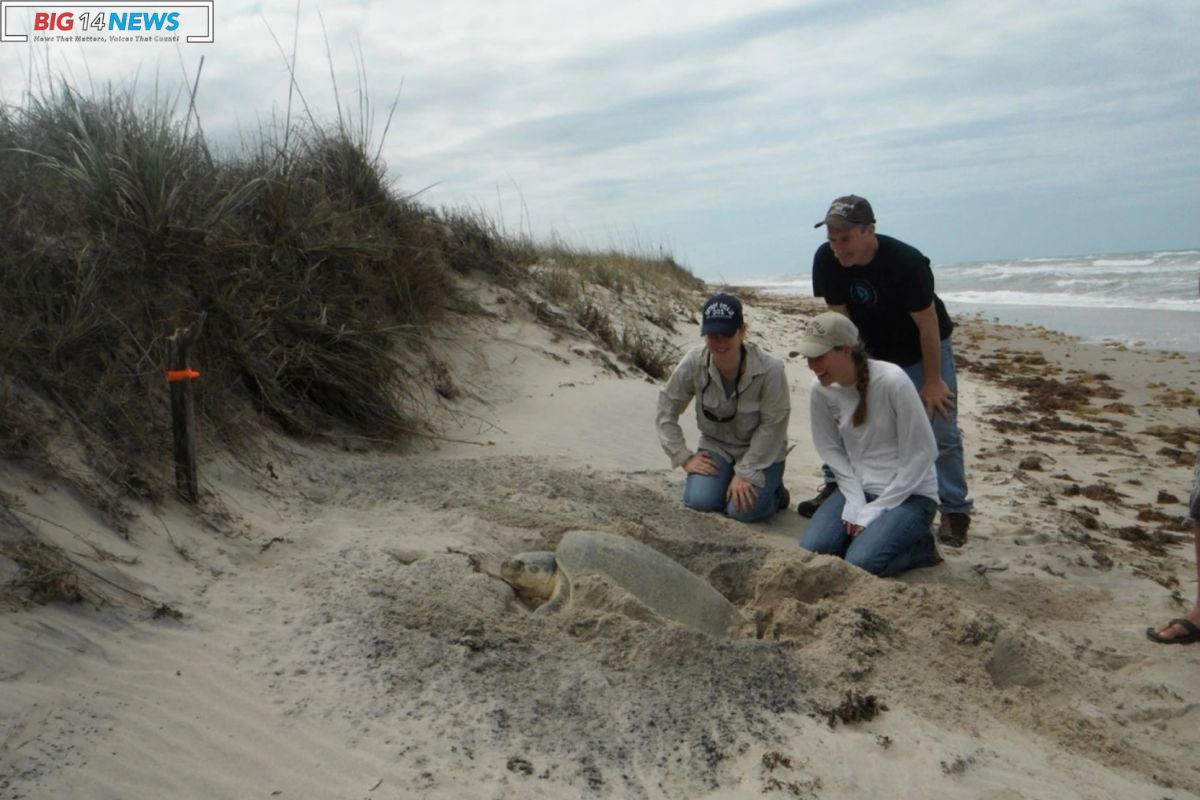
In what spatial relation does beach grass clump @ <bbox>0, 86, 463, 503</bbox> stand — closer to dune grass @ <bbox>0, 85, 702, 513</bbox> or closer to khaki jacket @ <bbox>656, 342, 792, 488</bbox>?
dune grass @ <bbox>0, 85, 702, 513</bbox>

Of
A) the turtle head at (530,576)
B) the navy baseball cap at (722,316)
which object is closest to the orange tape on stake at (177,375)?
the turtle head at (530,576)

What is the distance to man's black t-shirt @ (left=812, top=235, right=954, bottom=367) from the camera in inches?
181

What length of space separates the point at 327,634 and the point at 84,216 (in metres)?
3.02

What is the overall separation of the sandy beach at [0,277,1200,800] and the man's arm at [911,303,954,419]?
780mm

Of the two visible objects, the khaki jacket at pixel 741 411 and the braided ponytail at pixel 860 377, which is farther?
the khaki jacket at pixel 741 411

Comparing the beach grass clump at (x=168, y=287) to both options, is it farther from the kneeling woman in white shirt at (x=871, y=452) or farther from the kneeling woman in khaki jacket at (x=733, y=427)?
the kneeling woman in white shirt at (x=871, y=452)

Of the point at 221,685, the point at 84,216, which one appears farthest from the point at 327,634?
the point at 84,216

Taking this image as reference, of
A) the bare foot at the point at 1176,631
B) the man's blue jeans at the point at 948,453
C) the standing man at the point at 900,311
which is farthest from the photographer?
the man's blue jeans at the point at 948,453

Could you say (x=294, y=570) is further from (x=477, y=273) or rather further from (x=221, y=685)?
(x=477, y=273)

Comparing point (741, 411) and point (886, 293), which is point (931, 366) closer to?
point (886, 293)

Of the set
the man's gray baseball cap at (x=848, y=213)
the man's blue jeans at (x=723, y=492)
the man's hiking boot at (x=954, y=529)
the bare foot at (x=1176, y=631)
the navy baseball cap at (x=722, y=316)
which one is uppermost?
the man's gray baseball cap at (x=848, y=213)

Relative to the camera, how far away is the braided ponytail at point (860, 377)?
4.37m

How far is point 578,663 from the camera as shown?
3242mm

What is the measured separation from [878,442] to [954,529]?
877mm
